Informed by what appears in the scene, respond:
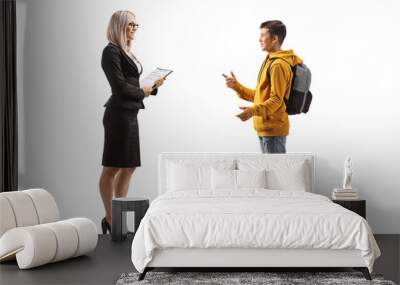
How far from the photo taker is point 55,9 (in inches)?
285

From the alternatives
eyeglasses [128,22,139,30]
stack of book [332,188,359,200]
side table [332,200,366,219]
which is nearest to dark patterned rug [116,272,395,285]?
side table [332,200,366,219]

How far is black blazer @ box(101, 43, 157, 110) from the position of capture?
282 inches

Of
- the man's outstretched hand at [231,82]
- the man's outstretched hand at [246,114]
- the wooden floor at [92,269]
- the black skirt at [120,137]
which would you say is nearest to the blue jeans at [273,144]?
the man's outstretched hand at [246,114]

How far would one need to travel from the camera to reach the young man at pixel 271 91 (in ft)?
23.3

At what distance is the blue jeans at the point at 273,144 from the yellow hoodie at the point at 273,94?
0.18ft

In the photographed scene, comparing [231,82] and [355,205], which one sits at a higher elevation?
[231,82]

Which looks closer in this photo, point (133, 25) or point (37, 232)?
point (37, 232)

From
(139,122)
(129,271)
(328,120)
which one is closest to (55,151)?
(139,122)

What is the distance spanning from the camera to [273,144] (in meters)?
7.18

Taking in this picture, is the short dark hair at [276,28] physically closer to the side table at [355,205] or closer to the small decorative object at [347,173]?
the small decorative object at [347,173]

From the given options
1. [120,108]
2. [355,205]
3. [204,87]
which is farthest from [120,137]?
[355,205]

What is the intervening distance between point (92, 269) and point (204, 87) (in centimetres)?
267

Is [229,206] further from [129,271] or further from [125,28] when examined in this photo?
[125,28]

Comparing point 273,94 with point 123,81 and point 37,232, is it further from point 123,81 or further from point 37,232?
point 37,232
